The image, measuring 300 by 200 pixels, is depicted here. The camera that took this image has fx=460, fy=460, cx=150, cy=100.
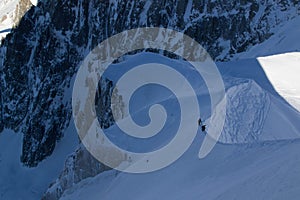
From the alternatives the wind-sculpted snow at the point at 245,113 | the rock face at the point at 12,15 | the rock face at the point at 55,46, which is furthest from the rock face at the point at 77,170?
the rock face at the point at 12,15

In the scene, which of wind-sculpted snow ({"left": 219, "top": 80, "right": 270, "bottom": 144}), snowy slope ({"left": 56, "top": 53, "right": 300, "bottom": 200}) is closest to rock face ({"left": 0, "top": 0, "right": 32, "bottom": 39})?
snowy slope ({"left": 56, "top": 53, "right": 300, "bottom": 200})

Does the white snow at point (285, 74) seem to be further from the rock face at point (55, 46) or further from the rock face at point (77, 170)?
the rock face at point (55, 46)

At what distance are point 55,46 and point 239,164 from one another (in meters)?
37.2

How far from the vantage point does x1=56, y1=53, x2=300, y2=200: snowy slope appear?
827cm

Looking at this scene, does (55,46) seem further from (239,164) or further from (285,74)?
(239,164)

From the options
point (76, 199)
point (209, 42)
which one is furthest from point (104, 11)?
point (76, 199)

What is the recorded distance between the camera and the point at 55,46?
4522cm

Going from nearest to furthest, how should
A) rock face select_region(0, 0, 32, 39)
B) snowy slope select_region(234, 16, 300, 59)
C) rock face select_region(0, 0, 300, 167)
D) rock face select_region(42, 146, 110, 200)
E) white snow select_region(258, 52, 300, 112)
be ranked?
white snow select_region(258, 52, 300, 112), rock face select_region(42, 146, 110, 200), snowy slope select_region(234, 16, 300, 59), rock face select_region(0, 0, 300, 167), rock face select_region(0, 0, 32, 39)

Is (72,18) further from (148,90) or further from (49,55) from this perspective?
(148,90)

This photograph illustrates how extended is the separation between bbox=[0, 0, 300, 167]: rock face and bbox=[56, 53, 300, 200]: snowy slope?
1980 centimetres

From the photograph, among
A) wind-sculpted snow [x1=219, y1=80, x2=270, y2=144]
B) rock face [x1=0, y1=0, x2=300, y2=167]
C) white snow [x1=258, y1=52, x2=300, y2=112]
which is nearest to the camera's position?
wind-sculpted snow [x1=219, y1=80, x2=270, y2=144]

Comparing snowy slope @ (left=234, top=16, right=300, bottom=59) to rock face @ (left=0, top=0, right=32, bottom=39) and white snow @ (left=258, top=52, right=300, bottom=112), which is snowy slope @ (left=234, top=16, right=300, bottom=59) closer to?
white snow @ (left=258, top=52, right=300, bottom=112)

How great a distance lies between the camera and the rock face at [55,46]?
36594 millimetres

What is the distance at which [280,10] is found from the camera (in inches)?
1190
